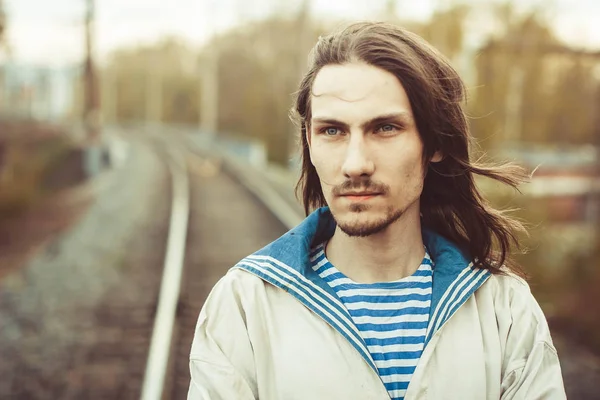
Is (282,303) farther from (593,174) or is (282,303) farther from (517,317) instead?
(593,174)

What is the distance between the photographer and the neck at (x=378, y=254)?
2.10 m

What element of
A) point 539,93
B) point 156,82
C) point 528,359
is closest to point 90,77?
point 528,359

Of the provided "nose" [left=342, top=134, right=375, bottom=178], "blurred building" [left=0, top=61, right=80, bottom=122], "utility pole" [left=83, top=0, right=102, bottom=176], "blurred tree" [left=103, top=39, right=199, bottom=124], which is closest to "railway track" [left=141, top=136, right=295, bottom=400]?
"utility pole" [left=83, top=0, right=102, bottom=176]

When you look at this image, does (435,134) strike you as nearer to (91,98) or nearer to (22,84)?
(91,98)

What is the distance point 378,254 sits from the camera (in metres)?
2.10

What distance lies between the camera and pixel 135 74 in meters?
80.8

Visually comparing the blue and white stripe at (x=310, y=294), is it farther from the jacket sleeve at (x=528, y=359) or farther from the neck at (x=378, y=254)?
the jacket sleeve at (x=528, y=359)

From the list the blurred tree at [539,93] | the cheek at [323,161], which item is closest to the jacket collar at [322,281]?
the cheek at [323,161]

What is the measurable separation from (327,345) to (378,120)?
62 cm

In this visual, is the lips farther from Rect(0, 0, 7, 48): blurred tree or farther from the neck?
Rect(0, 0, 7, 48): blurred tree

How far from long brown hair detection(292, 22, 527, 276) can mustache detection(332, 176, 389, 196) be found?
22 centimetres

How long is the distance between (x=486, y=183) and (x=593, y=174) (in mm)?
4101

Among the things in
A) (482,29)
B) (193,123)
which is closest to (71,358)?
(482,29)

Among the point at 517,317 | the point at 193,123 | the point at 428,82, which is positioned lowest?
the point at 193,123
